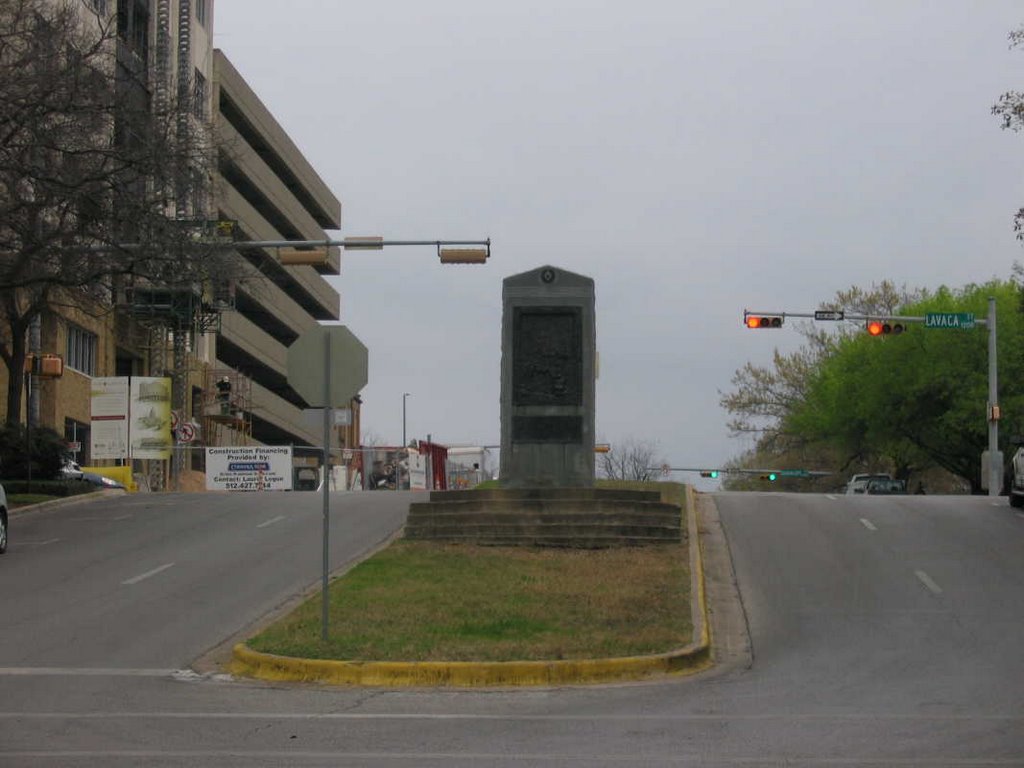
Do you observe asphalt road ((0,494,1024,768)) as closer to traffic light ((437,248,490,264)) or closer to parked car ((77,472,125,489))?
traffic light ((437,248,490,264))

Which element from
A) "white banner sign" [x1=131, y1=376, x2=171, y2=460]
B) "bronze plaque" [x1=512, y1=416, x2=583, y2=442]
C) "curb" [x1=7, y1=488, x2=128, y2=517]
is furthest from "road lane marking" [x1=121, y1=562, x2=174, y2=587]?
"white banner sign" [x1=131, y1=376, x2=171, y2=460]

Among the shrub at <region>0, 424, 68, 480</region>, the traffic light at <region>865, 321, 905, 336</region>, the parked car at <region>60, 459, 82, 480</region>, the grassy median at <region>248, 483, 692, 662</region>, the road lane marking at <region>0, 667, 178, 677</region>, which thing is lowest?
the road lane marking at <region>0, 667, 178, 677</region>

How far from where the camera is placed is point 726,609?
63.0 ft

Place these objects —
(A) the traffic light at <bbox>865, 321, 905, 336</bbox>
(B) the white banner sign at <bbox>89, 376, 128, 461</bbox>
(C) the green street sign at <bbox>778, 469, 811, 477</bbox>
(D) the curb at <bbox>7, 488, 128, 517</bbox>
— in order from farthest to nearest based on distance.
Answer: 1. (C) the green street sign at <bbox>778, 469, 811, 477</bbox>
2. (B) the white banner sign at <bbox>89, 376, 128, 461</bbox>
3. (A) the traffic light at <bbox>865, 321, 905, 336</bbox>
4. (D) the curb at <bbox>7, 488, 128, 517</bbox>

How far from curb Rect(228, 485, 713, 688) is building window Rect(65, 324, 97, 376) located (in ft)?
136

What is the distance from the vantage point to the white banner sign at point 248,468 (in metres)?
46.4

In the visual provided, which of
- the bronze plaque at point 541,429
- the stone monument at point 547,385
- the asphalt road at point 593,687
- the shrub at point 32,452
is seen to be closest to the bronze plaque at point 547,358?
the stone monument at point 547,385

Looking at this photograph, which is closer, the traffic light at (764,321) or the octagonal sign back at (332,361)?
the octagonal sign back at (332,361)

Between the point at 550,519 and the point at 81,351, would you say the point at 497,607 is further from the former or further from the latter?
the point at 81,351

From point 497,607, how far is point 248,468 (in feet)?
97.7

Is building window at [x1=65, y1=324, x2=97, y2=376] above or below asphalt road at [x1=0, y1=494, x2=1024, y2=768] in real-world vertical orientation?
above

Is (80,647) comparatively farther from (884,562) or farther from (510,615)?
(884,562)

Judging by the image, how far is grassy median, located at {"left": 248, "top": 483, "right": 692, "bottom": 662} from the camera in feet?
49.0

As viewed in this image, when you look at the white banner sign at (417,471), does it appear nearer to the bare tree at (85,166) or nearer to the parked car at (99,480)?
the parked car at (99,480)
